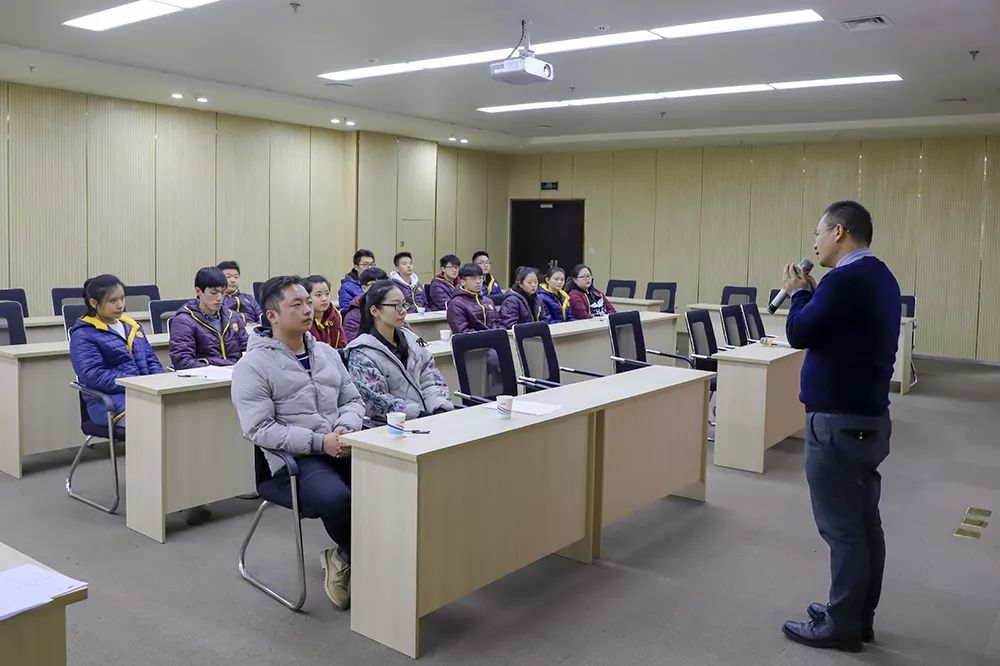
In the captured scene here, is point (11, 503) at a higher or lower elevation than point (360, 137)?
lower

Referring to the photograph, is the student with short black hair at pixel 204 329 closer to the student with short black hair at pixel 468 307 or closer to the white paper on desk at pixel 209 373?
the white paper on desk at pixel 209 373

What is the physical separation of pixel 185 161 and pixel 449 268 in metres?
3.87

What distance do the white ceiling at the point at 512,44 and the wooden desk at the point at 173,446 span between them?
3.13 meters

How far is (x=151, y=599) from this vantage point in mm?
3539

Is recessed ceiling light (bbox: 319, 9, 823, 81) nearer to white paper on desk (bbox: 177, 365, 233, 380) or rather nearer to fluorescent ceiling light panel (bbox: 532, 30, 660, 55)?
fluorescent ceiling light panel (bbox: 532, 30, 660, 55)

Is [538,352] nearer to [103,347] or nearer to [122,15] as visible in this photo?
[103,347]

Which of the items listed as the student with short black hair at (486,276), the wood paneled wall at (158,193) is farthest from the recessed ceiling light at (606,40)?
the wood paneled wall at (158,193)

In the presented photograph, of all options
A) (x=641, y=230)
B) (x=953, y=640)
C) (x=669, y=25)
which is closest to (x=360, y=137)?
(x=641, y=230)

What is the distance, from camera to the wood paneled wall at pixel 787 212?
11.6m

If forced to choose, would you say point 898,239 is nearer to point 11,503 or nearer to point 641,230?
point 641,230

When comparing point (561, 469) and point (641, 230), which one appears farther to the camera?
point (641, 230)

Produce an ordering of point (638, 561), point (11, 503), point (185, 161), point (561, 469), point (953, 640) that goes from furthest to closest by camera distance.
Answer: point (185, 161) < point (11, 503) < point (638, 561) < point (561, 469) < point (953, 640)

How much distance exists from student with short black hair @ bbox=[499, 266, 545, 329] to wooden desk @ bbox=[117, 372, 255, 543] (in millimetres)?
3380

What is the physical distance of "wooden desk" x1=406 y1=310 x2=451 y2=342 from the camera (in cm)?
785
